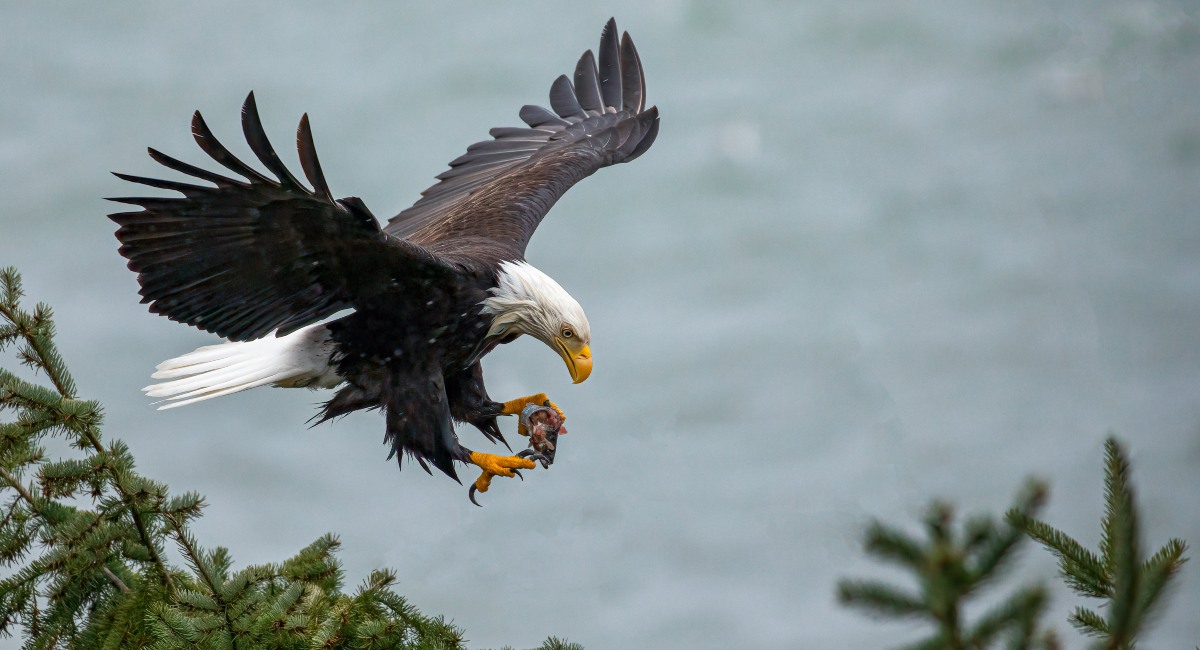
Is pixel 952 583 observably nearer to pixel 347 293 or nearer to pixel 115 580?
pixel 115 580

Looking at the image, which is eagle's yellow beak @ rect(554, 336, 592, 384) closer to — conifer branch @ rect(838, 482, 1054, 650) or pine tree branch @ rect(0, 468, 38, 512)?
pine tree branch @ rect(0, 468, 38, 512)

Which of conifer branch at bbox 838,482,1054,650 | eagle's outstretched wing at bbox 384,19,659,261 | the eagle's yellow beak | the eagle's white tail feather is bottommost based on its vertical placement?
conifer branch at bbox 838,482,1054,650

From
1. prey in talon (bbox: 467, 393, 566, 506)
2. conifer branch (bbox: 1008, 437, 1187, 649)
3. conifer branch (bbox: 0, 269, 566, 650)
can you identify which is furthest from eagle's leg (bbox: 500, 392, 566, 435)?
conifer branch (bbox: 1008, 437, 1187, 649)

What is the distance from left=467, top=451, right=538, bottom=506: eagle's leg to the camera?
174 inches

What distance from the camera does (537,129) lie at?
6652mm

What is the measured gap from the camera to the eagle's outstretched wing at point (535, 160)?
513 centimetres

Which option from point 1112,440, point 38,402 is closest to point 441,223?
point 38,402

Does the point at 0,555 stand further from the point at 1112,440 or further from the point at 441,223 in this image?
the point at 1112,440

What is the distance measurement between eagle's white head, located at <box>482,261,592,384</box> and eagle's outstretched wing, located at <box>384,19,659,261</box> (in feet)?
0.46

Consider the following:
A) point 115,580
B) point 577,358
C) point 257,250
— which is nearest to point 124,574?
point 115,580

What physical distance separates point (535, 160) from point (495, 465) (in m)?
2.15

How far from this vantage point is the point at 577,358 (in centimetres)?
471

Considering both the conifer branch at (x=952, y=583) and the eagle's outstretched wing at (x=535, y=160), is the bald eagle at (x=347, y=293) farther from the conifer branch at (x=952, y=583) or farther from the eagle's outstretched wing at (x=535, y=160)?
the conifer branch at (x=952, y=583)

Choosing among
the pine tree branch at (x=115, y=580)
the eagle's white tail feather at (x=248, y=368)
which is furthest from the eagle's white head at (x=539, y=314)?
the pine tree branch at (x=115, y=580)
